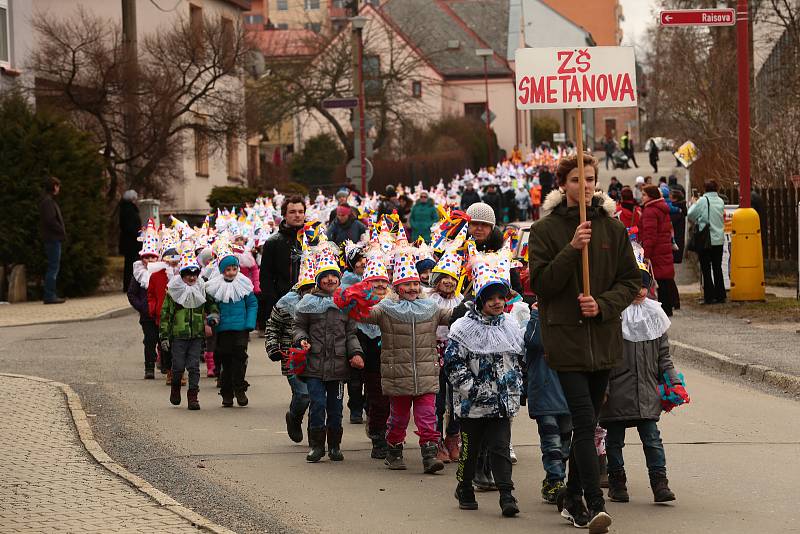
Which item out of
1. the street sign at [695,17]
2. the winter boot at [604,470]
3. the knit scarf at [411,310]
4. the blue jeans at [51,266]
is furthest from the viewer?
the blue jeans at [51,266]

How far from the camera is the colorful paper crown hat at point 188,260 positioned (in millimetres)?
13344

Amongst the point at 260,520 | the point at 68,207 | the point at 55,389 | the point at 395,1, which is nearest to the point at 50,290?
the point at 68,207

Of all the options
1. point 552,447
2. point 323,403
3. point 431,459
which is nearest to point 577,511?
point 552,447

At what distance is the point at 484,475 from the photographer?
9250 millimetres

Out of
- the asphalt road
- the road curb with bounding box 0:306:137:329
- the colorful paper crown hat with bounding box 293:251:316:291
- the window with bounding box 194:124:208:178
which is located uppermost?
the window with bounding box 194:124:208:178

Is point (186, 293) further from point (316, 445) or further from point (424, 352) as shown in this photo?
point (424, 352)

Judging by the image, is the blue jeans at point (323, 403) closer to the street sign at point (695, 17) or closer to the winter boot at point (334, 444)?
the winter boot at point (334, 444)

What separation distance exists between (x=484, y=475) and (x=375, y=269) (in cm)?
181

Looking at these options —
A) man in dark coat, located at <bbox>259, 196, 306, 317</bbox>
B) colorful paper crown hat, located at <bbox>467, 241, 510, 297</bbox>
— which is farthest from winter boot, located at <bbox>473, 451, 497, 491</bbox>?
man in dark coat, located at <bbox>259, 196, 306, 317</bbox>

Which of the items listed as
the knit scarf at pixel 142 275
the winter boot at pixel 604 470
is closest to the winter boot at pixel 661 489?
the winter boot at pixel 604 470

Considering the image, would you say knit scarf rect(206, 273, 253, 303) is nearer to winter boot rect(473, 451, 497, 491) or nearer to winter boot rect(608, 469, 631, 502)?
winter boot rect(473, 451, 497, 491)

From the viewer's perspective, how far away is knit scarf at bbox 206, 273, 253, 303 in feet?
43.2

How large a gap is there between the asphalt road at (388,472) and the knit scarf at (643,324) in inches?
38.0

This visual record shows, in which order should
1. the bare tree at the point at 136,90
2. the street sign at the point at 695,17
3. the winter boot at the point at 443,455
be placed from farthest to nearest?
the bare tree at the point at 136,90 < the street sign at the point at 695,17 < the winter boot at the point at 443,455
